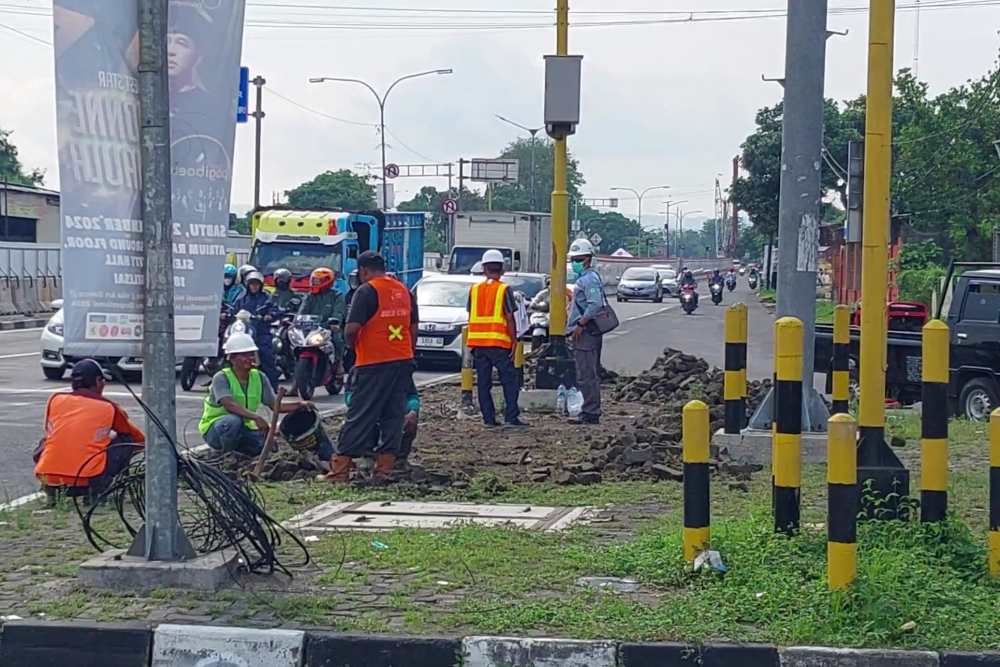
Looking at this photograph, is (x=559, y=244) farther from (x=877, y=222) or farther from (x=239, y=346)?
(x=877, y=222)

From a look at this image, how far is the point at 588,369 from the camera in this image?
14258mm

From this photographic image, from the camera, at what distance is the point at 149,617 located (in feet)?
21.2

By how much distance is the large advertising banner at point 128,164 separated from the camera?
268 inches

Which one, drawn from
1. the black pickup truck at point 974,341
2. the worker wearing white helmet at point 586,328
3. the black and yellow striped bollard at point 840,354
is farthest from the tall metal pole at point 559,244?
the black and yellow striped bollard at point 840,354

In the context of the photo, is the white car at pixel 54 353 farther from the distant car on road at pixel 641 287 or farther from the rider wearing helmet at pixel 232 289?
the distant car on road at pixel 641 287

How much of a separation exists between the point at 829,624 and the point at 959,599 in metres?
0.75

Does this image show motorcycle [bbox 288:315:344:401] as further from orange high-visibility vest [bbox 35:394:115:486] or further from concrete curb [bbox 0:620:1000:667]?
concrete curb [bbox 0:620:1000:667]

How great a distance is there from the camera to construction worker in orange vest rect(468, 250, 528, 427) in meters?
14.1

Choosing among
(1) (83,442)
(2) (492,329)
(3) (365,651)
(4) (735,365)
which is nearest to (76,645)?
(3) (365,651)

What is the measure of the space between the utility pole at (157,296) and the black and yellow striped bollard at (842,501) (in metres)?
3.21

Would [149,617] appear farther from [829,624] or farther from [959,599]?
[959,599]

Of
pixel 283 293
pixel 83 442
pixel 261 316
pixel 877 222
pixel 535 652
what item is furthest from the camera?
pixel 283 293

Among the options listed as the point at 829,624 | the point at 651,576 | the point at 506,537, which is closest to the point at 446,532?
the point at 506,537

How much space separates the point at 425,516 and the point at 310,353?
875 cm
